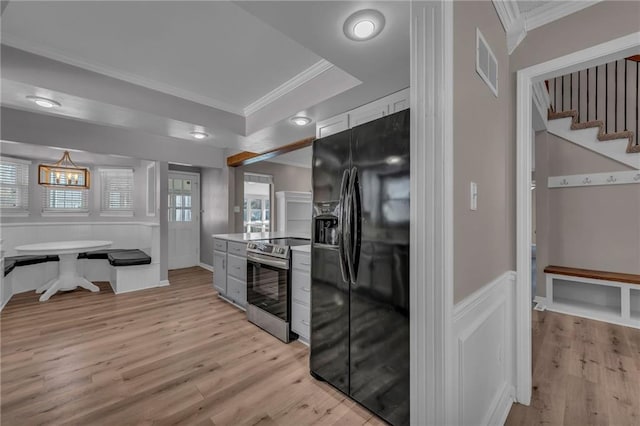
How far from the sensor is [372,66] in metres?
2.00

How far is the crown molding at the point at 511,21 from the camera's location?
5.50 ft

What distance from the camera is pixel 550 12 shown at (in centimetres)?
184

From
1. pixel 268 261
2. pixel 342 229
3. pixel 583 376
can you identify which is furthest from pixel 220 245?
pixel 583 376

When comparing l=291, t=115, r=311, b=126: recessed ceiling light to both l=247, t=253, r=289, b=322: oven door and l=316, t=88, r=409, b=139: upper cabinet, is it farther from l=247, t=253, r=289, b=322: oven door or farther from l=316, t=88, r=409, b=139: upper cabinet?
l=247, t=253, r=289, b=322: oven door

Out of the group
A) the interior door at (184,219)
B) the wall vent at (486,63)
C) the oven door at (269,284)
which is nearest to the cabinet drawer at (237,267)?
the oven door at (269,284)

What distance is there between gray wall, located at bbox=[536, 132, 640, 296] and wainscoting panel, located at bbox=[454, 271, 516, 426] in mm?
2678

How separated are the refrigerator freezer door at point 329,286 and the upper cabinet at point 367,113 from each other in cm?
77

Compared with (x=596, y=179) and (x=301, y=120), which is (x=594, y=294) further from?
(x=301, y=120)

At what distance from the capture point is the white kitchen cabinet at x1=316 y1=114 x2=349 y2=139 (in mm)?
2834

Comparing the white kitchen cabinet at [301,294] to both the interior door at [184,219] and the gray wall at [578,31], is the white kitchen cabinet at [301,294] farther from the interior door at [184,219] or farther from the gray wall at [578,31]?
the interior door at [184,219]

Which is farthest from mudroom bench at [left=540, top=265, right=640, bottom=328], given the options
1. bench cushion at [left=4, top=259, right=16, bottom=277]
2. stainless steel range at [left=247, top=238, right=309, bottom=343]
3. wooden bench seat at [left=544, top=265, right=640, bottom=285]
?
bench cushion at [left=4, top=259, right=16, bottom=277]

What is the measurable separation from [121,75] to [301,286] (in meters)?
2.67

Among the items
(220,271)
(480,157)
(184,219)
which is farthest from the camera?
(184,219)

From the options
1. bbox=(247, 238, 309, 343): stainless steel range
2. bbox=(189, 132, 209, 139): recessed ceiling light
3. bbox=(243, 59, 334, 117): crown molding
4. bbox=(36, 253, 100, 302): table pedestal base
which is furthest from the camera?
bbox=(36, 253, 100, 302): table pedestal base
